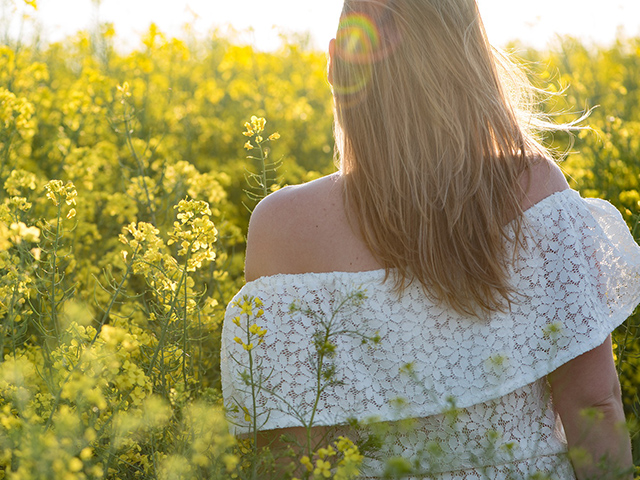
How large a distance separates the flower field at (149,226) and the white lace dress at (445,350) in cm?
14

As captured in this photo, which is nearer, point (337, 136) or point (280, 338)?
point (280, 338)

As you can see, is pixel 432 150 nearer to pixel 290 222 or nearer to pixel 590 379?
pixel 290 222

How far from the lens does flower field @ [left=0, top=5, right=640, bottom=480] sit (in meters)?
1.24

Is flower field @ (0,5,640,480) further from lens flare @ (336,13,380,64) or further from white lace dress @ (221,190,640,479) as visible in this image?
lens flare @ (336,13,380,64)

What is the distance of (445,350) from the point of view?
54.7 inches

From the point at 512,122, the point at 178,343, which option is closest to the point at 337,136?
the point at 512,122

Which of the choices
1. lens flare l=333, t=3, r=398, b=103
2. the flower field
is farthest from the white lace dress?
lens flare l=333, t=3, r=398, b=103

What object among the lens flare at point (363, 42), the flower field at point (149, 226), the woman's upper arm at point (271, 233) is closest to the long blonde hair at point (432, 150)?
the lens flare at point (363, 42)

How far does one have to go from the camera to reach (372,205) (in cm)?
137

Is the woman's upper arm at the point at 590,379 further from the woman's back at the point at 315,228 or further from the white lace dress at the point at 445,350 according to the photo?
the woman's back at the point at 315,228

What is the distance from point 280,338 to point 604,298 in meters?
0.73

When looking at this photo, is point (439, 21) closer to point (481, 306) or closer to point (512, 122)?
point (512, 122)

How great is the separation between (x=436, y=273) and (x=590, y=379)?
43cm

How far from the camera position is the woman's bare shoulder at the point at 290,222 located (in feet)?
4.63
